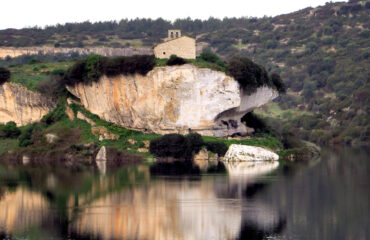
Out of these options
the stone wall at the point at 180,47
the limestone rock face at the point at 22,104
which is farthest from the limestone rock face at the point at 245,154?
the limestone rock face at the point at 22,104

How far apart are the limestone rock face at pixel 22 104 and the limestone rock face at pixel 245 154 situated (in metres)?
18.0

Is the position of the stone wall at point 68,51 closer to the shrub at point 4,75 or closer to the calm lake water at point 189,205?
the shrub at point 4,75

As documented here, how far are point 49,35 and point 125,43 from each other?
12.7m

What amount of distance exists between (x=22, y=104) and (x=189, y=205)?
35611 mm

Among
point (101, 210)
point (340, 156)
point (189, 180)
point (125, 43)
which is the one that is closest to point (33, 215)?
point (101, 210)

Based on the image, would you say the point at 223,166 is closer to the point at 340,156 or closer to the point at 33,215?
the point at 340,156

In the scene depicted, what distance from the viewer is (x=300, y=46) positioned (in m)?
133

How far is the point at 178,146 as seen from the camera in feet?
180

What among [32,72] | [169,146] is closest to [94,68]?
[32,72]

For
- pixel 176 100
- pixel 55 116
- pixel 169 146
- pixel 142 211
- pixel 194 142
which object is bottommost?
pixel 169 146

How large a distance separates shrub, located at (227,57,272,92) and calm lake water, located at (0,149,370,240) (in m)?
10.0

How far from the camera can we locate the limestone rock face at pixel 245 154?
5384cm

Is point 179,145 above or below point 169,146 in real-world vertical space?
above

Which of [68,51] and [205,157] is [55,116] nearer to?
[205,157]
